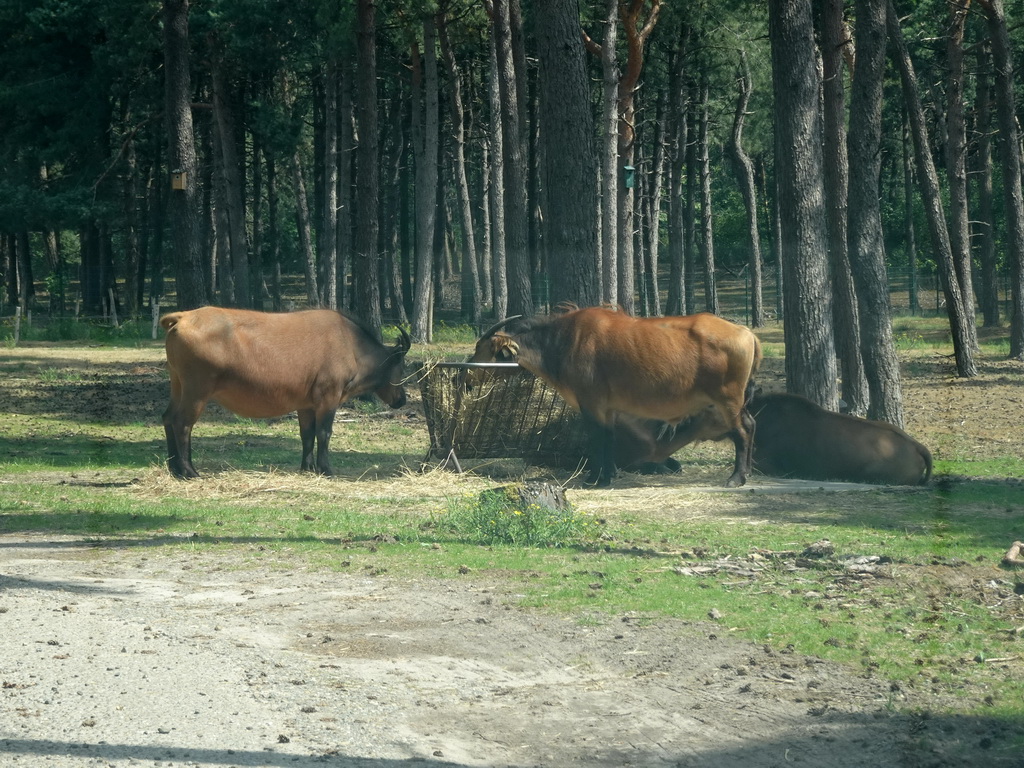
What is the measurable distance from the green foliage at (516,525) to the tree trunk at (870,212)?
8.55 metres

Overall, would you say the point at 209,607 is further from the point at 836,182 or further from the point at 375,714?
the point at 836,182

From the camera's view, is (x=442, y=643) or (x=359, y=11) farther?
(x=359, y=11)

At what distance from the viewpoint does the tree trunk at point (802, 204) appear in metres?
16.2

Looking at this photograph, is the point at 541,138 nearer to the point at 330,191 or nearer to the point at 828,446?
the point at 330,191

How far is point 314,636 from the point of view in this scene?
731 centimetres

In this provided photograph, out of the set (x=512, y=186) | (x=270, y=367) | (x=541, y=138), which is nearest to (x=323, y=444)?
(x=270, y=367)

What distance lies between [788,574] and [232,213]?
36.1 meters

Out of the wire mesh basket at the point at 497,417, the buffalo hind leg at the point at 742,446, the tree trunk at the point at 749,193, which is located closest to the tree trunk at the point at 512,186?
the wire mesh basket at the point at 497,417

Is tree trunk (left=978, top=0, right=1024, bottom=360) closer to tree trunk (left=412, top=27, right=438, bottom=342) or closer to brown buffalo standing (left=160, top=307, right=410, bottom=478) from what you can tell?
tree trunk (left=412, top=27, right=438, bottom=342)

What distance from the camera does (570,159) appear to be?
1702 centimetres

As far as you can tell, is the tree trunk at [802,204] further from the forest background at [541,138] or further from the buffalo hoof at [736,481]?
the buffalo hoof at [736,481]

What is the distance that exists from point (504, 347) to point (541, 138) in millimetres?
25287

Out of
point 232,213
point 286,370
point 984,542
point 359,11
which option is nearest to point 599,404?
point 286,370

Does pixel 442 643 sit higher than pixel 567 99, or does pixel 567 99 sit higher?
pixel 567 99
